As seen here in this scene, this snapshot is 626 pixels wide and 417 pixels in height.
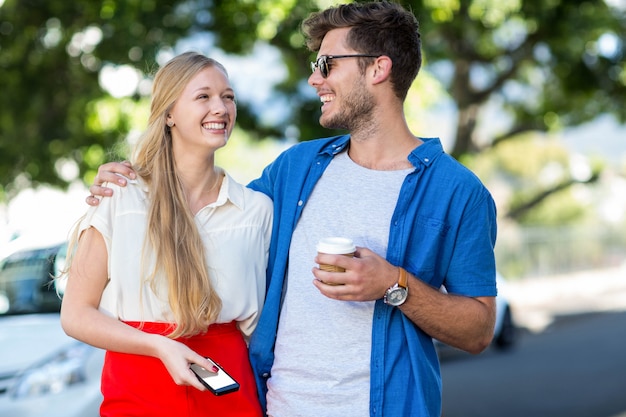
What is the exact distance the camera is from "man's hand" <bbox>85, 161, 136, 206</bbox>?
307 centimetres

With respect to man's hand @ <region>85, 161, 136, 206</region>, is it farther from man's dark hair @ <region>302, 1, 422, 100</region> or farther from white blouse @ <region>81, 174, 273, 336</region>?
man's dark hair @ <region>302, 1, 422, 100</region>

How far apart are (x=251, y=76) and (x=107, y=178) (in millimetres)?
11772

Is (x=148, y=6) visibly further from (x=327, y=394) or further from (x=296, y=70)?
(x=327, y=394)

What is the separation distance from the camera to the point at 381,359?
9.78 ft

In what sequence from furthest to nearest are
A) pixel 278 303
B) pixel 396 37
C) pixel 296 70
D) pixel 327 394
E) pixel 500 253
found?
1. pixel 500 253
2. pixel 296 70
3. pixel 396 37
4. pixel 278 303
5. pixel 327 394

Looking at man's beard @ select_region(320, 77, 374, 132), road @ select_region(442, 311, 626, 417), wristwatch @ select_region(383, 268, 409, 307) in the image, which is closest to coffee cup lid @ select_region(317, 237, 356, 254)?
wristwatch @ select_region(383, 268, 409, 307)

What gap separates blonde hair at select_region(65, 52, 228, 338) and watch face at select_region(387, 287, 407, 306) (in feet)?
1.92

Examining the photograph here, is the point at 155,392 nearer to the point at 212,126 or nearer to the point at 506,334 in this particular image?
the point at 212,126

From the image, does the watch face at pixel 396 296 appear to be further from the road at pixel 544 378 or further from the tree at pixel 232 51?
the tree at pixel 232 51

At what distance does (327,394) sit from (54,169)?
41.0 feet

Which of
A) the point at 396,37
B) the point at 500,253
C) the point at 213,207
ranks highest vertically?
the point at 396,37

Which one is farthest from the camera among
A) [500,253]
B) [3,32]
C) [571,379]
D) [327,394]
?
[500,253]

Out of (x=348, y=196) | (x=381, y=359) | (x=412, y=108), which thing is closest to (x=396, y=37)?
(x=348, y=196)

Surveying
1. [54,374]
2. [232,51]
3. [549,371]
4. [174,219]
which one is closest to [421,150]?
[174,219]
